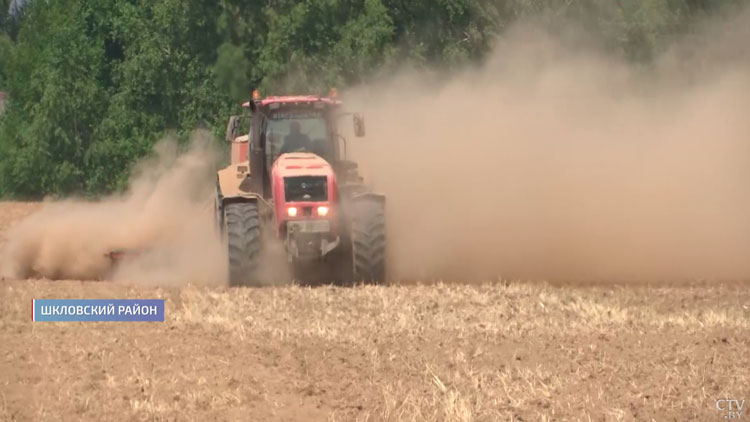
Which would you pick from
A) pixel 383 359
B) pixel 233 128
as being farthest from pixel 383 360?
pixel 233 128

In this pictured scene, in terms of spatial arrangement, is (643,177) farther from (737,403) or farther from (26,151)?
(26,151)

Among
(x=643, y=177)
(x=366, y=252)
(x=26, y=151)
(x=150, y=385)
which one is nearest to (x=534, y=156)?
(x=643, y=177)

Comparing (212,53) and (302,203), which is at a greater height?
(212,53)

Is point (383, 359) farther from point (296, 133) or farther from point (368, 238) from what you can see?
point (296, 133)

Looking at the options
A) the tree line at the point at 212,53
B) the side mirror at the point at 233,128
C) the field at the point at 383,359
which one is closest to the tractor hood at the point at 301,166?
the side mirror at the point at 233,128

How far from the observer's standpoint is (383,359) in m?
10.2

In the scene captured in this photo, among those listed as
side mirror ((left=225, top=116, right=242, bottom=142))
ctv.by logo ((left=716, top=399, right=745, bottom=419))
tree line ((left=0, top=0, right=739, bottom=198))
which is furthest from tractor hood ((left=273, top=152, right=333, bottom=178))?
tree line ((left=0, top=0, right=739, bottom=198))

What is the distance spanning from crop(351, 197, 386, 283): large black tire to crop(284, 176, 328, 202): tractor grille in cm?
45

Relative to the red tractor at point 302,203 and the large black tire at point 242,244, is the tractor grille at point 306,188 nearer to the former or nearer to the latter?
the red tractor at point 302,203

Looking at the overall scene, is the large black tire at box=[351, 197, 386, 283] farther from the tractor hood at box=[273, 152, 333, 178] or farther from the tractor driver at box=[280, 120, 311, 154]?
the tractor driver at box=[280, 120, 311, 154]

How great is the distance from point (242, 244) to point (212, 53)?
903 inches

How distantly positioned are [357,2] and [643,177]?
19278 millimetres

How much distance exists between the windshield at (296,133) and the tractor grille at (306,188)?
111 cm

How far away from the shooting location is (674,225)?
1806 cm
